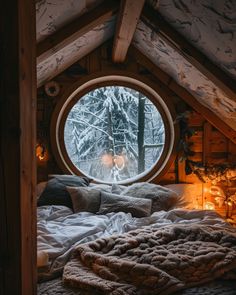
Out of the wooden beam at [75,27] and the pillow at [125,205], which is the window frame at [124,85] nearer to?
the pillow at [125,205]

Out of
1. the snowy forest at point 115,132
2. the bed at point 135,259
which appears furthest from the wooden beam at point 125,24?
the bed at point 135,259

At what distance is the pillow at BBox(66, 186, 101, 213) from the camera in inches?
118

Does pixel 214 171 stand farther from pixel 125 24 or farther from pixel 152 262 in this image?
pixel 152 262

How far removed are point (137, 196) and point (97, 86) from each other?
4.65ft

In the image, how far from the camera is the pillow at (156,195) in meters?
3.13

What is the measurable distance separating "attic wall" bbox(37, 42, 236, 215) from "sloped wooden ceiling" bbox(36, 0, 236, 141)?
0.22m

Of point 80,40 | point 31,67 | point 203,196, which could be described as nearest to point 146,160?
point 203,196

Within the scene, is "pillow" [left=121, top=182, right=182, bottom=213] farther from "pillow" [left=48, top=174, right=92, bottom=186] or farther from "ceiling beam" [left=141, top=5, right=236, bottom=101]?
"ceiling beam" [left=141, top=5, right=236, bottom=101]

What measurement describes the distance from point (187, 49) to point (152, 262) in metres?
1.69

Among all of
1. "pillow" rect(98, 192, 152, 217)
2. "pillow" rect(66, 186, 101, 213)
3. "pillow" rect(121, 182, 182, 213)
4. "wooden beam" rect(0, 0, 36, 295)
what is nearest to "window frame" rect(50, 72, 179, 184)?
"pillow" rect(121, 182, 182, 213)

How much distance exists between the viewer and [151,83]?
3.75 metres

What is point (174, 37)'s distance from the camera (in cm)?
252

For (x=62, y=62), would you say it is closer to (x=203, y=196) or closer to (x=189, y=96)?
(x=189, y=96)

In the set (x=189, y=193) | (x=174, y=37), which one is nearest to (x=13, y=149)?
(x=174, y=37)
